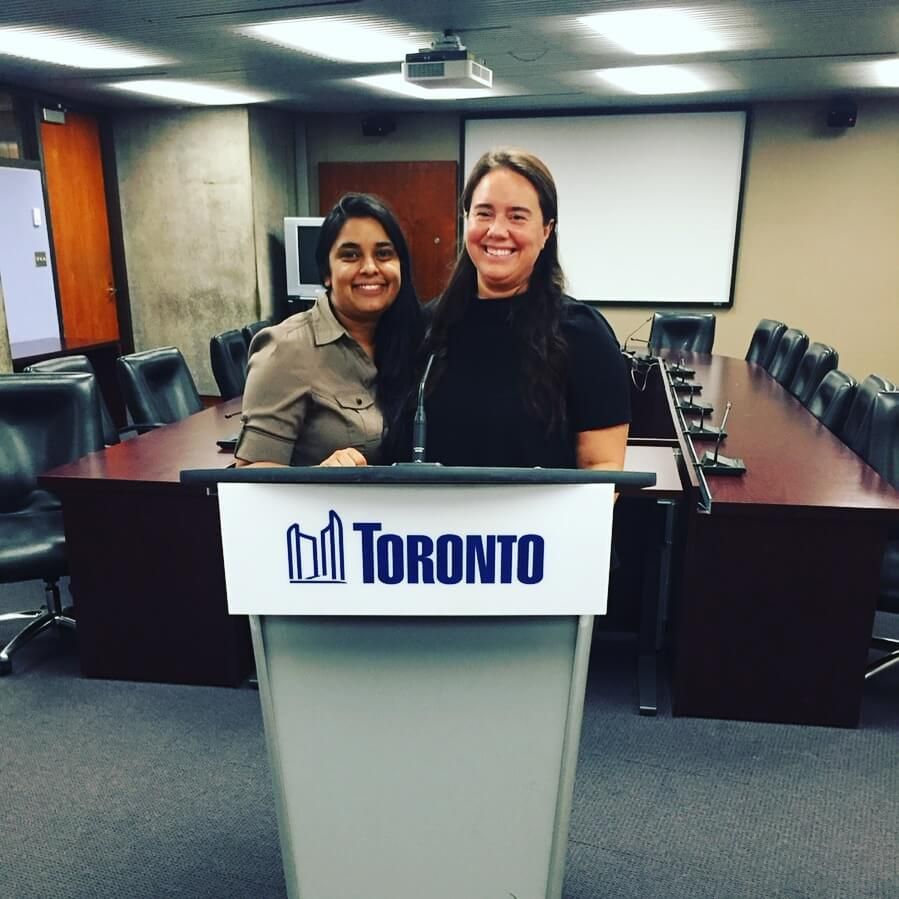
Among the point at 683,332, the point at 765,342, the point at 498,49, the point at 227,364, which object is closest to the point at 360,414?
the point at 227,364

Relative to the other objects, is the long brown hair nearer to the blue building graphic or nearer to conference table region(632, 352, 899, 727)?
the blue building graphic

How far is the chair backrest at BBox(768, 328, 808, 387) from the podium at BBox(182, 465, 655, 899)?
397 centimetres

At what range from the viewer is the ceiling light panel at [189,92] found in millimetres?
5434

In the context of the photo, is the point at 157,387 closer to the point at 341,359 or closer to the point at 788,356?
the point at 341,359

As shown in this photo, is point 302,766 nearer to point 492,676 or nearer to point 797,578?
point 492,676

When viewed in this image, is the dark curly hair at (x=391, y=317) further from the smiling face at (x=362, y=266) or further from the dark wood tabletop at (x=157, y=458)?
the dark wood tabletop at (x=157, y=458)

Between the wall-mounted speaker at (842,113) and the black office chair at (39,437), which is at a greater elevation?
the wall-mounted speaker at (842,113)

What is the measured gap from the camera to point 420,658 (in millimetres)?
1069

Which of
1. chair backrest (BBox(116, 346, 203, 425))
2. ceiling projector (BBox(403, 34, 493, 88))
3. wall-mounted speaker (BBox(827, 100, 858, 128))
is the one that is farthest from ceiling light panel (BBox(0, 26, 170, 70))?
wall-mounted speaker (BBox(827, 100, 858, 128))

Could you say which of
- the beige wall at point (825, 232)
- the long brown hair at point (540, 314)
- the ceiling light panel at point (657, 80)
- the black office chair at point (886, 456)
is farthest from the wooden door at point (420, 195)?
the long brown hair at point (540, 314)

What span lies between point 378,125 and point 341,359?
587 centimetres

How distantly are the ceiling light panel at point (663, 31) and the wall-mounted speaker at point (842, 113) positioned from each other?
6.94ft

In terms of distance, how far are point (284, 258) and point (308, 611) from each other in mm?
6321

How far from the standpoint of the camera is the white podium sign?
38.9 inches
